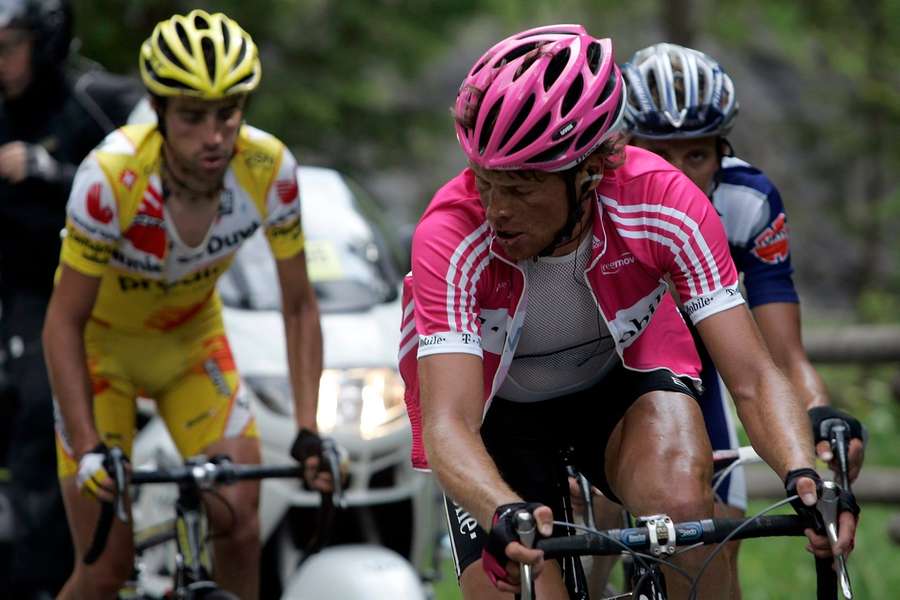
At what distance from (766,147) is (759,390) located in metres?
18.3

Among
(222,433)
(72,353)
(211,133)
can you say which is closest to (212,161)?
(211,133)

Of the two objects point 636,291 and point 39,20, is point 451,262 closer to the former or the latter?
point 636,291

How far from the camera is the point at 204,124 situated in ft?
18.1

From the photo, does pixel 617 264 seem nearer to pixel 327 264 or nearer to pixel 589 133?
pixel 589 133

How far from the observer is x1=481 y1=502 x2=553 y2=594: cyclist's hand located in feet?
10.6

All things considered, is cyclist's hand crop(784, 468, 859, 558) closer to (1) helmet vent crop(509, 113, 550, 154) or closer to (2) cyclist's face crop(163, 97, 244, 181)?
(1) helmet vent crop(509, 113, 550, 154)

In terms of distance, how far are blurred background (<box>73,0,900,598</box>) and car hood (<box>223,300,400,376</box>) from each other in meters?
1.02

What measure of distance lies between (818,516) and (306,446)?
2465mm

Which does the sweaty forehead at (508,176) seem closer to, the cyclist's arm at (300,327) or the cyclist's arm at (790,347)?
the cyclist's arm at (790,347)

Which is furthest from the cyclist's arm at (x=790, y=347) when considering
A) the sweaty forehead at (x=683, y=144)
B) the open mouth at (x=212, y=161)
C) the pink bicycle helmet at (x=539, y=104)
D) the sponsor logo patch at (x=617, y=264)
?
the open mouth at (x=212, y=161)

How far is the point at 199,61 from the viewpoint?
558 cm

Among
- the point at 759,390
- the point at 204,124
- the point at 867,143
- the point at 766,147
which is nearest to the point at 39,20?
the point at 204,124

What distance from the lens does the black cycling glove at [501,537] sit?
10.7 ft

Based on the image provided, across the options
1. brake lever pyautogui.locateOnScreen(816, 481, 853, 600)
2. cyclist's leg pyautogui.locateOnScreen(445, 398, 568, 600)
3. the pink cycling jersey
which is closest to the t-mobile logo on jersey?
the pink cycling jersey
